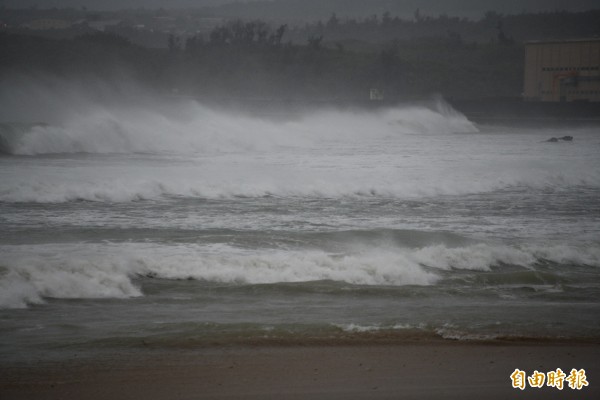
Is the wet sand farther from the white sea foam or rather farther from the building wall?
the building wall

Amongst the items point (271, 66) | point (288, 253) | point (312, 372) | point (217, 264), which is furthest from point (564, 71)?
point (312, 372)

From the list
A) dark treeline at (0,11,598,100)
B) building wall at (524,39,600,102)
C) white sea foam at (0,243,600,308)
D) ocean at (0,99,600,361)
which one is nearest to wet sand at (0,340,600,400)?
ocean at (0,99,600,361)

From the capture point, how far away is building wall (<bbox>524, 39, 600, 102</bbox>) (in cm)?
7106

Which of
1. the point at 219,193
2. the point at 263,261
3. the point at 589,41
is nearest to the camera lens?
the point at 263,261

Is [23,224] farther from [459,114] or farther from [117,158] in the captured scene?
[459,114]

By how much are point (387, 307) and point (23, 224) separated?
715cm

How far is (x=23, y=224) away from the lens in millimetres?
12586

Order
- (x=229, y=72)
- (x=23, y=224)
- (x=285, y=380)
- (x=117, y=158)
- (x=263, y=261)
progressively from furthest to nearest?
(x=229, y=72)
(x=117, y=158)
(x=23, y=224)
(x=263, y=261)
(x=285, y=380)

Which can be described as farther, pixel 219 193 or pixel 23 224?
pixel 219 193

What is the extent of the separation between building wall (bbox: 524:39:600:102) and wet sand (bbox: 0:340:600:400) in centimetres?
6775

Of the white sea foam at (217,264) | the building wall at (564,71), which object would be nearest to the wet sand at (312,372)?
the white sea foam at (217,264)

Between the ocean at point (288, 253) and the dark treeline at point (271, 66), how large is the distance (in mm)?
49634

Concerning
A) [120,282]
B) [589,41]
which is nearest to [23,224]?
[120,282]

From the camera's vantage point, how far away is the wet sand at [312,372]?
5.26m
